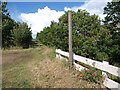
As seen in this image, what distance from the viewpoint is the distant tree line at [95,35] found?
18531mm

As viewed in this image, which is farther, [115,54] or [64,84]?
[115,54]

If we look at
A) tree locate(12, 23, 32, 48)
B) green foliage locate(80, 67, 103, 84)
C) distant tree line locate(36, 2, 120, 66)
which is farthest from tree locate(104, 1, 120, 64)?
tree locate(12, 23, 32, 48)

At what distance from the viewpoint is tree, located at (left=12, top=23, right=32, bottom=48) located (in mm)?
46550

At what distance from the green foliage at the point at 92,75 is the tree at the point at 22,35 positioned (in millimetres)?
39161

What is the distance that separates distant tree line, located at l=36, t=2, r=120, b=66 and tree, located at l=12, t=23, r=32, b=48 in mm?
20577

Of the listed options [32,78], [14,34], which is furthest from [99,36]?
[14,34]

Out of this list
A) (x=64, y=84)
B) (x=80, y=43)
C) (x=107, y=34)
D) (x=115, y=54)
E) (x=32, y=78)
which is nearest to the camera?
(x=64, y=84)

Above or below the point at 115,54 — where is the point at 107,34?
above

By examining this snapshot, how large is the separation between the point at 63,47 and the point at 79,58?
12.8 m

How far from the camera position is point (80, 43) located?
2314 cm

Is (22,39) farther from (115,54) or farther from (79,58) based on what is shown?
(79,58)

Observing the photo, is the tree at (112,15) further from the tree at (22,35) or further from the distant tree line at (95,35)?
the tree at (22,35)

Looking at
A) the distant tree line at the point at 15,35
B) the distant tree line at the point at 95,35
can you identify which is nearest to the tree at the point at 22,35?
the distant tree line at the point at 15,35

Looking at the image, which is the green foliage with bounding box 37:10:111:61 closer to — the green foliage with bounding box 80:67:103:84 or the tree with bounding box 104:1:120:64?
the tree with bounding box 104:1:120:64
